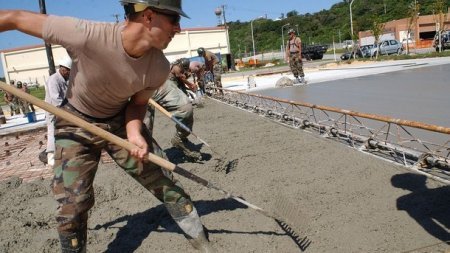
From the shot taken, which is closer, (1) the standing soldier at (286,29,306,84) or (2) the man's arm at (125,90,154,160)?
(2) the man's arm at (125,90,154,160)

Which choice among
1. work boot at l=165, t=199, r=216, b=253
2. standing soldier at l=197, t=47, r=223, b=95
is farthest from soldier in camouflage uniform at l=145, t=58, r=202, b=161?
standing soldier at l=197, t=47, r=223, b=95

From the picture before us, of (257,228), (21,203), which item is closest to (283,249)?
(257,228)

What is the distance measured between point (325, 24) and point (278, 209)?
234ft

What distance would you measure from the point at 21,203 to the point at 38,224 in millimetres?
821

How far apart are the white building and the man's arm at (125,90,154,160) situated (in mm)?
40795

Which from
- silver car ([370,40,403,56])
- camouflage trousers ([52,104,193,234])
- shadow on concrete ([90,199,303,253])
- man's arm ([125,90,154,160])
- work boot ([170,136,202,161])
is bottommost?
shadow on concrete ([90,199,303,253])

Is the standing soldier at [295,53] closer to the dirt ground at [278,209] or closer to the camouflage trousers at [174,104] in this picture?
the dirt ground at [278,209]

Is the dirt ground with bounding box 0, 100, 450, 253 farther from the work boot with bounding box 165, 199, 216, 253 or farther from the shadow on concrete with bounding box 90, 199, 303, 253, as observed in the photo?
the work boot with bounding box 165, 199, 216, 253

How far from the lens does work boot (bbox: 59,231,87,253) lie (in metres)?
2.30

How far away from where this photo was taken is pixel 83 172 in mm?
2346

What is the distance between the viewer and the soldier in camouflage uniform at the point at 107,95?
2.02 meters

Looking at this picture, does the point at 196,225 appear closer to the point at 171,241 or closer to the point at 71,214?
the point at 171,241

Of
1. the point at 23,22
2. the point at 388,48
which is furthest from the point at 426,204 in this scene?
Answer: the point at 388,48

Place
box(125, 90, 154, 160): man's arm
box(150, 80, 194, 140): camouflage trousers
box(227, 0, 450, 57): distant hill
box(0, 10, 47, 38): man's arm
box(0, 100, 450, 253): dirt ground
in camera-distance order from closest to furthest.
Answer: box(0, 10, 47, 38): man's arm < box(125, 90, 154, 160): man's arm < box(0, 100, 450, 253): dirt ground < box(150, 80, 194, 140): camouflage trousers < box(227, 0, 450, 57): distant hill
